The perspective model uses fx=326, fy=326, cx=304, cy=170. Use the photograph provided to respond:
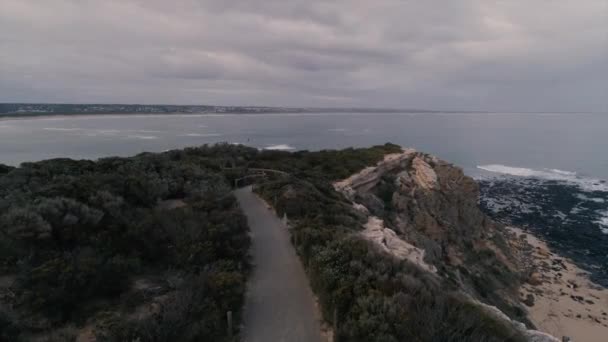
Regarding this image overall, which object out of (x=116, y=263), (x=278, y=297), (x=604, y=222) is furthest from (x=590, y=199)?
(x=116, y=263)

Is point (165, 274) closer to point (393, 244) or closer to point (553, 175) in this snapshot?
point (393, 244)

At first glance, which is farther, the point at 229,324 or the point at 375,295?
the point at 375,295

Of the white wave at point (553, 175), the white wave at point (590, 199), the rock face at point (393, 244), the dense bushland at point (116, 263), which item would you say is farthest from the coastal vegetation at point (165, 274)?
the white wave at point (553, 175)

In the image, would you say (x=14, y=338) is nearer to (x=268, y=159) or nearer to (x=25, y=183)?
(x=25, y=183)

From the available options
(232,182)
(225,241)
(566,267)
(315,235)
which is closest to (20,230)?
(225,241)

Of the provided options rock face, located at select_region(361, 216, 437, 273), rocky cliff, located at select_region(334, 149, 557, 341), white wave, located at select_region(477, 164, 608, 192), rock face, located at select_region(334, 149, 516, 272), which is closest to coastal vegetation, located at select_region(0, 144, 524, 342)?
rock face, located at select_region(361, 216, 437, 273)

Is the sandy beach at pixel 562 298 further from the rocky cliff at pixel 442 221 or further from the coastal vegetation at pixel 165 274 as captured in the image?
the coastal vegetation at pixel 165 274

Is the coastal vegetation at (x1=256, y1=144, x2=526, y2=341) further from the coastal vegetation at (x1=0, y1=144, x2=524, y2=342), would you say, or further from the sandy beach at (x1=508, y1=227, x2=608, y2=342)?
the sandy beach at (x1=508, y1=227, x2=608, y2=342)
